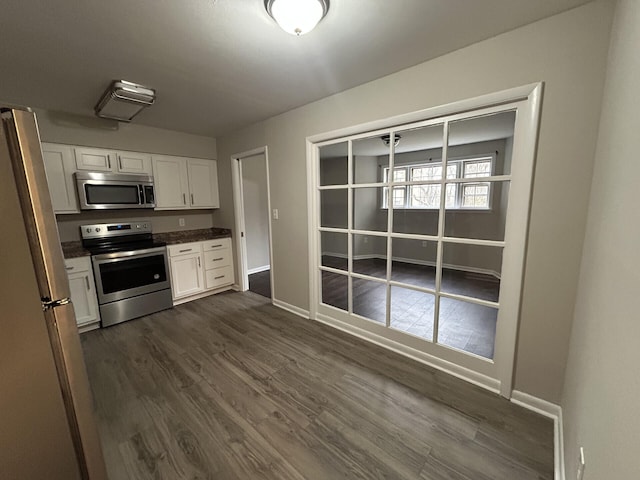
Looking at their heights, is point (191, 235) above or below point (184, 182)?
below

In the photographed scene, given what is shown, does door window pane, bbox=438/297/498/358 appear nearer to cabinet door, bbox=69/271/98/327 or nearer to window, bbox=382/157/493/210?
window, bbox=382/157/493/210

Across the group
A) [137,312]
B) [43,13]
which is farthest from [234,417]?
[43,13]

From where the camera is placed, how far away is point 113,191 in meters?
3.02

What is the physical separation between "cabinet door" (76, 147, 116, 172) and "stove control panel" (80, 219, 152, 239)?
0.67 meters

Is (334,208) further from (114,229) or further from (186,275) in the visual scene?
(114,229)

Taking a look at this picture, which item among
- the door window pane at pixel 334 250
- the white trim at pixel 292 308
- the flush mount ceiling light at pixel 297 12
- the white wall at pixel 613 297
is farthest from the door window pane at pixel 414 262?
the flush mount ceiling light at pixel 297 12

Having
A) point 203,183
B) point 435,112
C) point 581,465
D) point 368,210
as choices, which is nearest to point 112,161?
point 203,183

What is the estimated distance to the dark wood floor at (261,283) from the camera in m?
3.94

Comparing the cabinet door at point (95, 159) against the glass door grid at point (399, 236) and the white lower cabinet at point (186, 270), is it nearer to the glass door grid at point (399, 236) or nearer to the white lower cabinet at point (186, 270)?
the white lower cabinet at point (186, 270)

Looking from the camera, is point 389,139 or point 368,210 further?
point 368,210

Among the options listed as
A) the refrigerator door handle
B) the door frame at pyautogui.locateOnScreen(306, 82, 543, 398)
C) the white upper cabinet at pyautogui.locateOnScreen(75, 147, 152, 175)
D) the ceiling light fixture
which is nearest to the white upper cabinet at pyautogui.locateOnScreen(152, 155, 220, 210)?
the white upper cabinet at pyautogui.locateOnScreen(75, 147, 152, 175)

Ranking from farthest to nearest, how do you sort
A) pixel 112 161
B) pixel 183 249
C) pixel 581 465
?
pixel 183 249 < pixel 112 161 < pixel 581 465

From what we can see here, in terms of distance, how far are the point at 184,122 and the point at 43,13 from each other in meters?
1.91

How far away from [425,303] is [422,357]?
29.9 inches
